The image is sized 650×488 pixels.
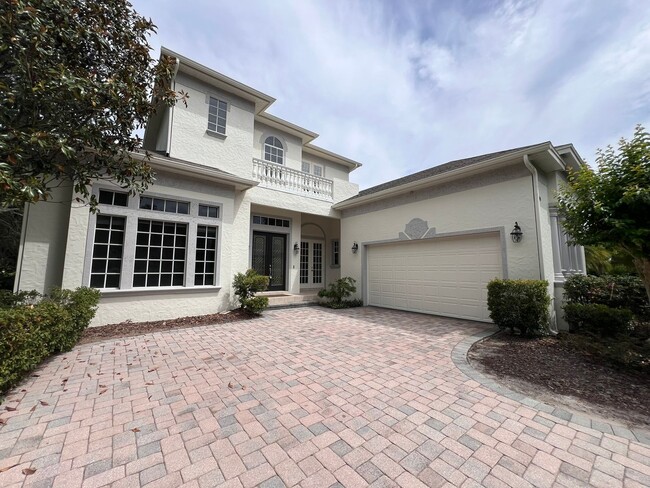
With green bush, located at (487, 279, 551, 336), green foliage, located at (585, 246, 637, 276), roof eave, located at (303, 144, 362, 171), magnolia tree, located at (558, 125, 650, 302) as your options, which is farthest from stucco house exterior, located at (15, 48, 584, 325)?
green foliage, located at (585, 246, 637, 276)

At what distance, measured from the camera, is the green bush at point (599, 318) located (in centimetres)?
546

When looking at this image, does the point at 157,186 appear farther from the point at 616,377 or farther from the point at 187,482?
the point at 616,377

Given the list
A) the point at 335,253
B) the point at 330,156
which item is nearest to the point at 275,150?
the point at 330,156

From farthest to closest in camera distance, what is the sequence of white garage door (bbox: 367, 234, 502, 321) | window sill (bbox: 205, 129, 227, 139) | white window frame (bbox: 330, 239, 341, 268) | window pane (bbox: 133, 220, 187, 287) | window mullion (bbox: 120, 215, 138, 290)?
1. white window frame (bbox: 330, 239, 341, 268)
2. window sill (bbox: 205, 129, 227, 139)
3. white garage door (bbox: 367, 234, 502, 321)
4. window pane (bbox: 133, 220, 187, 287)
5. window mullion (bbox: 120, 215, 138, 290)

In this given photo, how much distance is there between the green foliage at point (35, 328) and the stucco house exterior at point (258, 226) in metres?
1.27

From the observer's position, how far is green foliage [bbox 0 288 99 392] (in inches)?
125

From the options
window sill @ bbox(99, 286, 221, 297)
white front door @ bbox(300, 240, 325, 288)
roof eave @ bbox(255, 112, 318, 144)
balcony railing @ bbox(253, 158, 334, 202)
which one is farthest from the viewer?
white front door @ bbox(300, 240, 325, 288)

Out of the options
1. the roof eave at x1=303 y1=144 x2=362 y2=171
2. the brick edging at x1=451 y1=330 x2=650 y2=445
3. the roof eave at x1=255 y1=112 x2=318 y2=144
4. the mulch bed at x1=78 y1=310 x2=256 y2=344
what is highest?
the roof eave at x1=255 y1=112 x2=318 y2=144

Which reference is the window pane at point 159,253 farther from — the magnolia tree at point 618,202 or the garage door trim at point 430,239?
the magnolia tree at point 618,202

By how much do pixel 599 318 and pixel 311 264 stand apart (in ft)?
32.5

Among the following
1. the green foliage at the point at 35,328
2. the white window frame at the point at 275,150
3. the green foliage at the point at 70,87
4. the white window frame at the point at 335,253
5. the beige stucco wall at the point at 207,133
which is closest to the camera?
the green foliage at the point at 35,328

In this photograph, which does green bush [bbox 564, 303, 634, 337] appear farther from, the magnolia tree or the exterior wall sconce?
the exterior wall sconce

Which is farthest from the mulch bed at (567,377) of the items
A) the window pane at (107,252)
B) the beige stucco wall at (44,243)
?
the beige stucco wall at (44,243)

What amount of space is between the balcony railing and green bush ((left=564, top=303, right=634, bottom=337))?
8.58 metres
